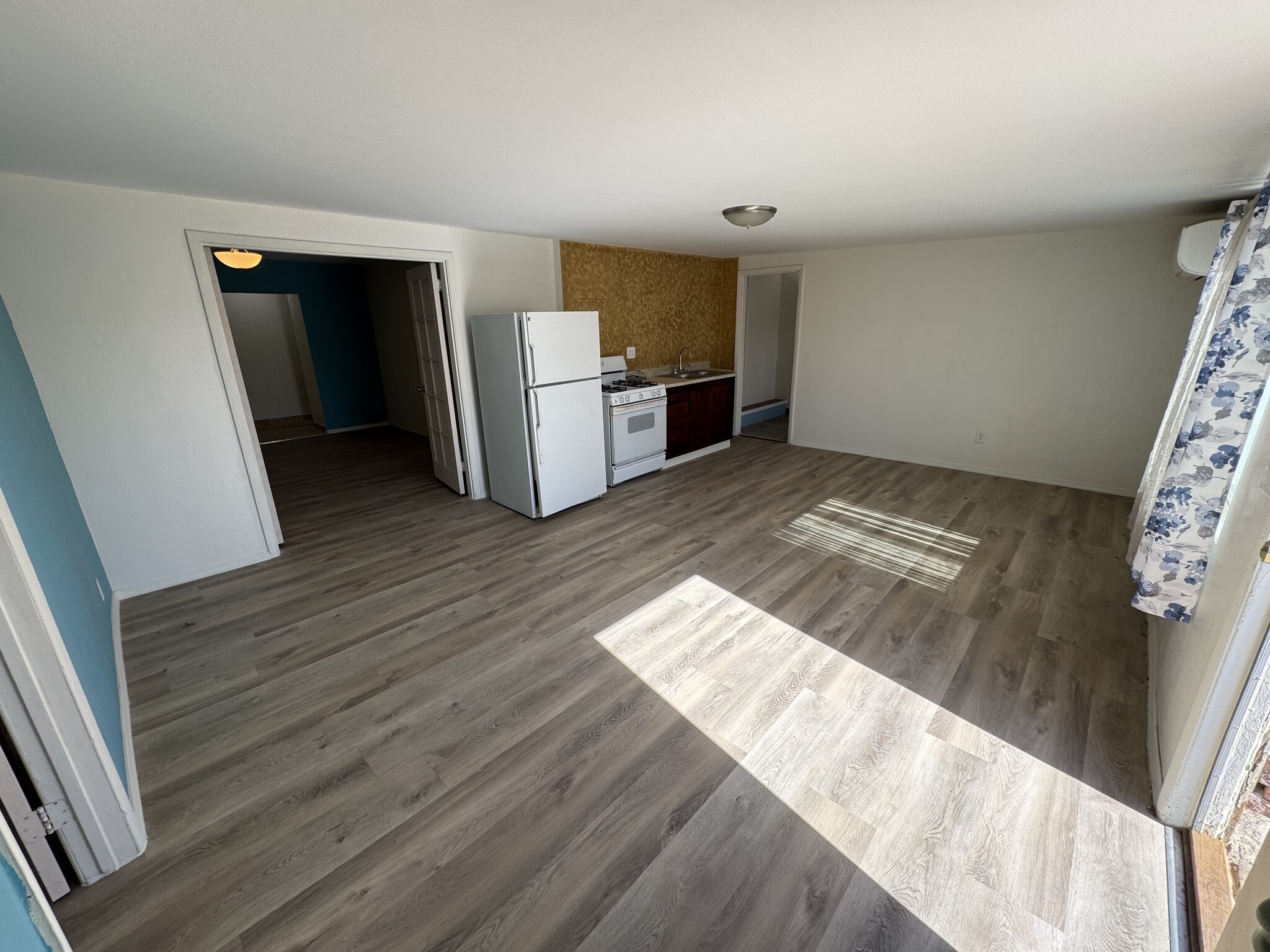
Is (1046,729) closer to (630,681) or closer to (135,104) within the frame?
(630,681)

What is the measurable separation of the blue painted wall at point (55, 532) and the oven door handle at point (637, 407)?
334 centimetres

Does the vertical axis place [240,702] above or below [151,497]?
below

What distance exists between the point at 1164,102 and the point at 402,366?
7103 mm

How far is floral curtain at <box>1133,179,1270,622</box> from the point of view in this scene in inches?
70.4

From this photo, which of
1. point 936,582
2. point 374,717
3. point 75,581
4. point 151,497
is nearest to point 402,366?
point 151,497

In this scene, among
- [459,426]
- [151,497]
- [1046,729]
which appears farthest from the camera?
[459,426]

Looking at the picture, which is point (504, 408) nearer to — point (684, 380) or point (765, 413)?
point (684, 380)

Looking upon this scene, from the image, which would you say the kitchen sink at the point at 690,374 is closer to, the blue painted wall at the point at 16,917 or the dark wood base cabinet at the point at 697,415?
the dark wood base cabinet at the point at 697,415

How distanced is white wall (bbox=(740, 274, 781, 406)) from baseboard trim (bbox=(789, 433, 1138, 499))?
1295 mm

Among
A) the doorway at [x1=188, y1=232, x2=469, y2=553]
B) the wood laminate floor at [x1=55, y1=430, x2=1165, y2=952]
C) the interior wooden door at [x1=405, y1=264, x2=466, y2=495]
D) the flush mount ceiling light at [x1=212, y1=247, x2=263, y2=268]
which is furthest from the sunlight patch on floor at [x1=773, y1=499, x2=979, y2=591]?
the flush mount ceiling light at [x1=212, y1=247, x2=263, y2=268]

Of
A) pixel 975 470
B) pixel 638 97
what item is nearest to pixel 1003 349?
pixel 975 470

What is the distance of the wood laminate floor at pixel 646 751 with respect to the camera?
4.41 ft

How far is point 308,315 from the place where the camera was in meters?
6.62

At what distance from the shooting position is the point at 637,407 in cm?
466
